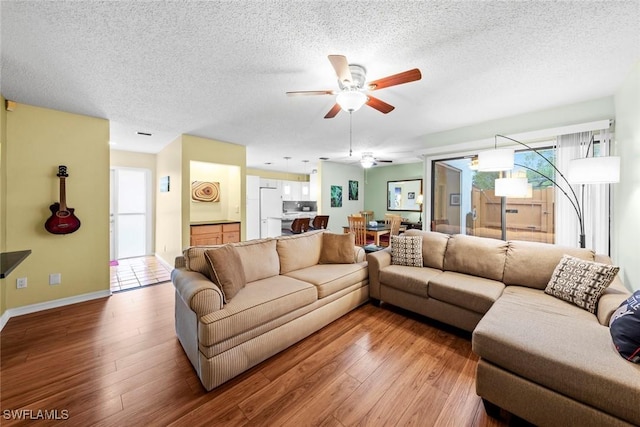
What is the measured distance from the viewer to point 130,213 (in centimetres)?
541

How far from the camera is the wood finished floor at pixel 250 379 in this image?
149 cm

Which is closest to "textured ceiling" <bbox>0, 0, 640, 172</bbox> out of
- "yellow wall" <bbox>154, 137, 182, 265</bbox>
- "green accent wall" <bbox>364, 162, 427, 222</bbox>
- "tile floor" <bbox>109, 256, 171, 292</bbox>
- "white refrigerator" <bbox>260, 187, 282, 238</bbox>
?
"yellow wall" <bbox>154, 137, 182, 265</bbox>

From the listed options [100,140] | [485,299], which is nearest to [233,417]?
[485,299]

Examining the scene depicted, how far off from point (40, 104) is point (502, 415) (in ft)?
17.4

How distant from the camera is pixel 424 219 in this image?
4.45 meters

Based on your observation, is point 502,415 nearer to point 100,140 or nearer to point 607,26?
point 607,26

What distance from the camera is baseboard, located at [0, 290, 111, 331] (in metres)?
2.69

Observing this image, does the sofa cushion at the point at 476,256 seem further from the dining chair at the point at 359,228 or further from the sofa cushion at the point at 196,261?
the sofa cushion at the point at 196,261

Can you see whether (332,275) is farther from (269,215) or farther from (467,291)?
(269,215)

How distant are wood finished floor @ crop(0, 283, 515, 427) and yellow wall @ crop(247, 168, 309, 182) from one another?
613 centimetres

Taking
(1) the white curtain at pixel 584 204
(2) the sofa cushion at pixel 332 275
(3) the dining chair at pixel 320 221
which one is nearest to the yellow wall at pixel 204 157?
(3) the dining chair at pixel 320 221

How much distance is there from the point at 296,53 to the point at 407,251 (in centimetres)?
251

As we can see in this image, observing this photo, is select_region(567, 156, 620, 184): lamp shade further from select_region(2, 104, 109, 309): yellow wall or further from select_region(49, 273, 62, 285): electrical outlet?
select_region(49, 273, 62, 285): electrical outlet

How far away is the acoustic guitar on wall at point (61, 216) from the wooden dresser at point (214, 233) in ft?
5.24
